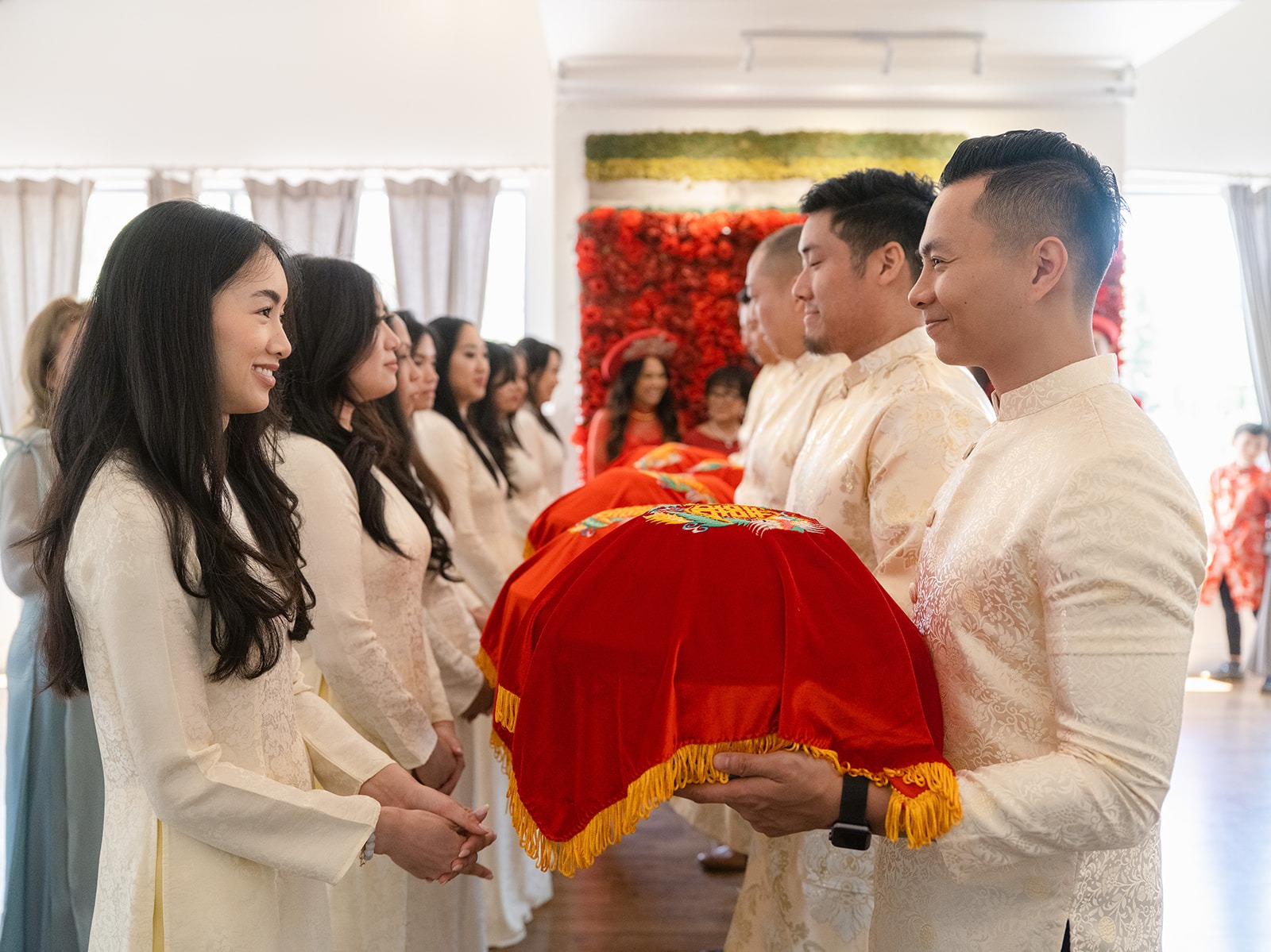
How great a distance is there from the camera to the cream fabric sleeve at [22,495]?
9.69 feet

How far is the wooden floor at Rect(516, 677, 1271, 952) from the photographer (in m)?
3.69

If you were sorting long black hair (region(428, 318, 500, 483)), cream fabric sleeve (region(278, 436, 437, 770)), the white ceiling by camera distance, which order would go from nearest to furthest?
cream fabric sleeve (region(278, 436, 437, 770)) < long black hair (region(428, 318, 500, 483)) < the white ceiling

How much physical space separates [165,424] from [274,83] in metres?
7.55

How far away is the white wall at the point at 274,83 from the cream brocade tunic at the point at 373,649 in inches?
Answer: 246

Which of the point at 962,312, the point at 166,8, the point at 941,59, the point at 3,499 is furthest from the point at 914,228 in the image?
the point at 166,8

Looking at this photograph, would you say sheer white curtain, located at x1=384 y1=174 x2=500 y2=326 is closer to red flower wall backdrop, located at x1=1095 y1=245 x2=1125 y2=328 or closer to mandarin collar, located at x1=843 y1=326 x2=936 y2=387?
red flower wall backdrop, located at x1=1095 y1=245 x2=1125 y2=328

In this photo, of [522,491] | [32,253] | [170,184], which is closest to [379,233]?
[170,184]

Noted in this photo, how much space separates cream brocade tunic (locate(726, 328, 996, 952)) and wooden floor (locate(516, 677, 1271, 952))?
4.62 ft

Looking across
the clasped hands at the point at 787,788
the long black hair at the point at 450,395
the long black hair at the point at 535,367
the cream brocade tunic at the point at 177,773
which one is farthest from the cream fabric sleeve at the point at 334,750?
the long black hair at the point at 535,367

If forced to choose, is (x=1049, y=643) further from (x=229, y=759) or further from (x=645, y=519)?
(x=229, y=759)

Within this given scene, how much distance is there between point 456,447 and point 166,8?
6.00 meters

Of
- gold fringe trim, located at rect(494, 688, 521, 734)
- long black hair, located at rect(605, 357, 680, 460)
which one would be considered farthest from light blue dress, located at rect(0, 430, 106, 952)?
long black hair, located at rect(605, 357, 680, 460)

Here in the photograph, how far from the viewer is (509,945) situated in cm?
361

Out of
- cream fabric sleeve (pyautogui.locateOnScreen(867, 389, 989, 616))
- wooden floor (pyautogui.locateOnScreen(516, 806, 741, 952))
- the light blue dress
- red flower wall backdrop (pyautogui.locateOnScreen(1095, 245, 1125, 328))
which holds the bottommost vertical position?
wooden floor (pyautogui.locateOnScreen(516, 806, 741, 952))
